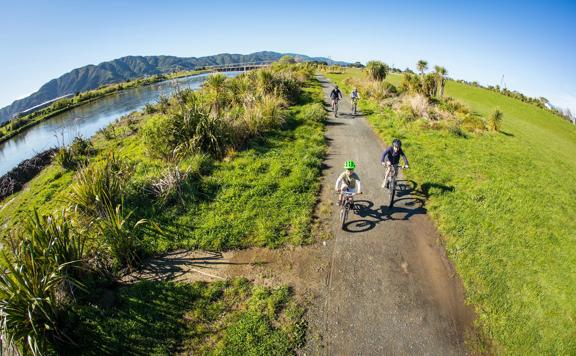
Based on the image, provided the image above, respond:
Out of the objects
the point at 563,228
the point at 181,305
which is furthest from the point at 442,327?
the point at 563,228

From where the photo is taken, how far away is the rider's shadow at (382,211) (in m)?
8.74

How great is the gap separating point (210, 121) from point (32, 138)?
27.8 meters

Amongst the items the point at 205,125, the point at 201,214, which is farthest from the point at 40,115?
the point at 201,214

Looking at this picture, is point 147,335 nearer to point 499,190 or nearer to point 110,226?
point 110,226

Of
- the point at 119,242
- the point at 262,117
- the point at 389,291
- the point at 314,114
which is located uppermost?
the point at 314,114

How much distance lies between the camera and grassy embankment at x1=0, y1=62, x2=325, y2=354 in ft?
18.2

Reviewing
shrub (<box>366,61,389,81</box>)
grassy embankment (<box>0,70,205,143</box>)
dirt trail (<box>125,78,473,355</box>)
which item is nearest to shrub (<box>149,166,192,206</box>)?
dirt trail (<box>125,78,473,355</box>)

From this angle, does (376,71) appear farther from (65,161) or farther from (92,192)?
(92,192)

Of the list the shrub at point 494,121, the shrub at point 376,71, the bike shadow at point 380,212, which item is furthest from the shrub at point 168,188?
the shrub at point 376,71

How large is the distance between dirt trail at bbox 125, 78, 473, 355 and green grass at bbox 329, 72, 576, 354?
629 mm

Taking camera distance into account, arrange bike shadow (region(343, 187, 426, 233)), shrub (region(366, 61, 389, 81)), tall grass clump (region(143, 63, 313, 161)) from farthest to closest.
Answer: shrub (region(366, 61, 389, 81)), tall grass clump (region(143, 63, 313, 161)), bike shadow (region(343, 187, 426, 233))

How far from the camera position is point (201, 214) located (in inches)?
356

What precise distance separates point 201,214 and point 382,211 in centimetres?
605

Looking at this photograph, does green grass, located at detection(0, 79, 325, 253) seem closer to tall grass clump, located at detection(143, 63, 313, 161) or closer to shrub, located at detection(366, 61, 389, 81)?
tall grass clump, located at detection(143, 63, 313, 161)
